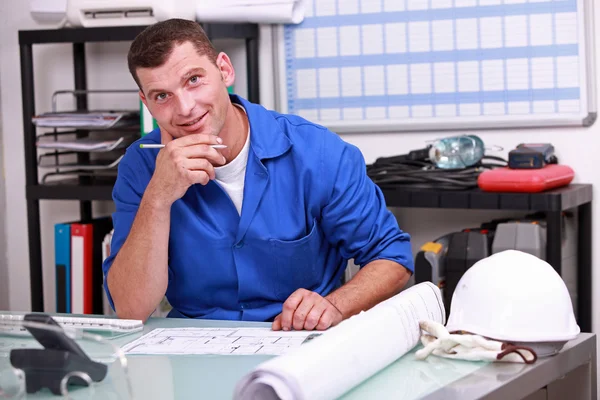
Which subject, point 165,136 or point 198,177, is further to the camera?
point 165,136

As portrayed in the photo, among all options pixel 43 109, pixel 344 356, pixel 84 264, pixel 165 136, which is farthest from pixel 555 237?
pixel 43 109

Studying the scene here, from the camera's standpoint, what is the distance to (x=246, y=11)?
9.37 ft

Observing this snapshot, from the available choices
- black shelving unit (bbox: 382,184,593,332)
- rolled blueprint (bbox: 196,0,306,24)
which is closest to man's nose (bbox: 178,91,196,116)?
black shelving unit (bbox: 382,184,593,332)

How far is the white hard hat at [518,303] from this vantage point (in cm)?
116

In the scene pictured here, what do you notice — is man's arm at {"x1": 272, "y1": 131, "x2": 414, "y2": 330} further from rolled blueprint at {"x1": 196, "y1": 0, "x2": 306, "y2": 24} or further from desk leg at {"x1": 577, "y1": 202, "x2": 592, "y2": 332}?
rolled blueprint at {"x1": 196, "y1": 0, "x2": 306, "y2": 24}

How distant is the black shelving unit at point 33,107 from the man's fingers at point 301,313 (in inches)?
62.3

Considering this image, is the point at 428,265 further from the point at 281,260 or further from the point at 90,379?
the point at 90,379

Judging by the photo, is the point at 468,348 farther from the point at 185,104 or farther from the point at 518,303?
the point at 185,104

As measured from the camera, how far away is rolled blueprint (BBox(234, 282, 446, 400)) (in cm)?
99

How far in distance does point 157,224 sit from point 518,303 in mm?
750

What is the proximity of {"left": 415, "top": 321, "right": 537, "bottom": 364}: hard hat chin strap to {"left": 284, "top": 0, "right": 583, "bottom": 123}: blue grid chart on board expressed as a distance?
1.63m

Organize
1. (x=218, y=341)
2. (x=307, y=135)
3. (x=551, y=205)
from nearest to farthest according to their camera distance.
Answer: (x=218, y=341)
(x=307, y=135)
(x=551, y=205)

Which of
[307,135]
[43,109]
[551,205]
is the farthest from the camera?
[43,109]

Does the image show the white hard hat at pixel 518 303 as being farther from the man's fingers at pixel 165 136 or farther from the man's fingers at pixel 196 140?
the man's fingers at pixel 165 136
